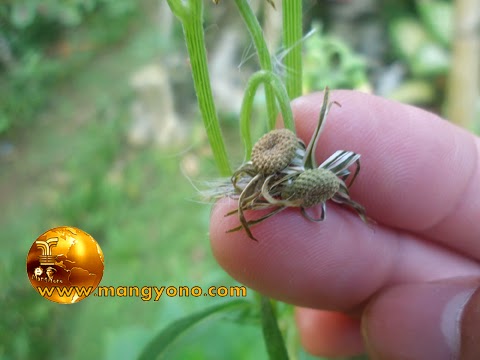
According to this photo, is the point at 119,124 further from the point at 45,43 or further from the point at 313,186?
the point at 313,186

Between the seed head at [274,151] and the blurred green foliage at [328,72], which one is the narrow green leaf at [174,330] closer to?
the seed head at [274,151]

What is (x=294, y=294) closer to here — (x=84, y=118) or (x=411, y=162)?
(x=411, y=162)

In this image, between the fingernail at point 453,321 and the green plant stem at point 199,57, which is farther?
the fingernail at point 453,321

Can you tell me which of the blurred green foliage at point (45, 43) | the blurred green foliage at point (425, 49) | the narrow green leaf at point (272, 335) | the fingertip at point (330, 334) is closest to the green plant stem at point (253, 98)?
the narrow green leaf at point (272, 335)

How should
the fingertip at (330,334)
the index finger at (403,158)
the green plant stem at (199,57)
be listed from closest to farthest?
the green plant stem at (199,57) → the index finger at (403,158) → the fingertip at (330,334)

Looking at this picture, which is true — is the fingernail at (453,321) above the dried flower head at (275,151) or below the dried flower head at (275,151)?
below

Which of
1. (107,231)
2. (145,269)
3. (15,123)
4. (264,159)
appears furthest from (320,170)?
(15,123)

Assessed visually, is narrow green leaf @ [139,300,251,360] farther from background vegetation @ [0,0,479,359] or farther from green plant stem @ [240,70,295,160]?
background vegetation @ [0,0,479,359]
